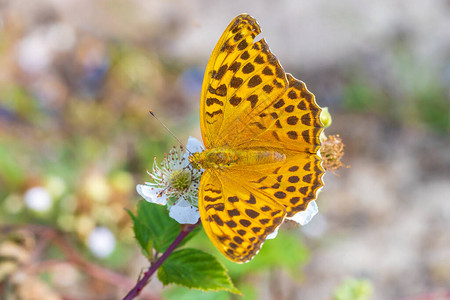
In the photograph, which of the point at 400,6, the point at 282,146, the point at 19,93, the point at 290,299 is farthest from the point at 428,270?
A: the point at 19,93

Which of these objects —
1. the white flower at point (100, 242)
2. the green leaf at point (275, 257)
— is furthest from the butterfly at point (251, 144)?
the white flower at point (100, 242)

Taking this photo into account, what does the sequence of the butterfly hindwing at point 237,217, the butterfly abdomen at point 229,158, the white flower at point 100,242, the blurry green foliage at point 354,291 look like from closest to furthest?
the butterfly hindwing at point 237,217 < the butterfly abdomen at point 229,158 < the blurry green foliage at point 354,291 < the white flower at point 100,242

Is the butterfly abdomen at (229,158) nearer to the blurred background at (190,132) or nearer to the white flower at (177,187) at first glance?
the white flower at (177,187)

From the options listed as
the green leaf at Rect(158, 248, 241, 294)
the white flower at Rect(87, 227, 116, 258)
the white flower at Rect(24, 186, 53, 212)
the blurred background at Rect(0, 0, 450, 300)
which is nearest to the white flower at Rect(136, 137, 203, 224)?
the green leaf at Rect(158, 248, 241, 294)

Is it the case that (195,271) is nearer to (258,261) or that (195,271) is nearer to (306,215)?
(306,215)

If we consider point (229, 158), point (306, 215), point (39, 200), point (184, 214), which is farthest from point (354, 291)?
point (39, 200)
